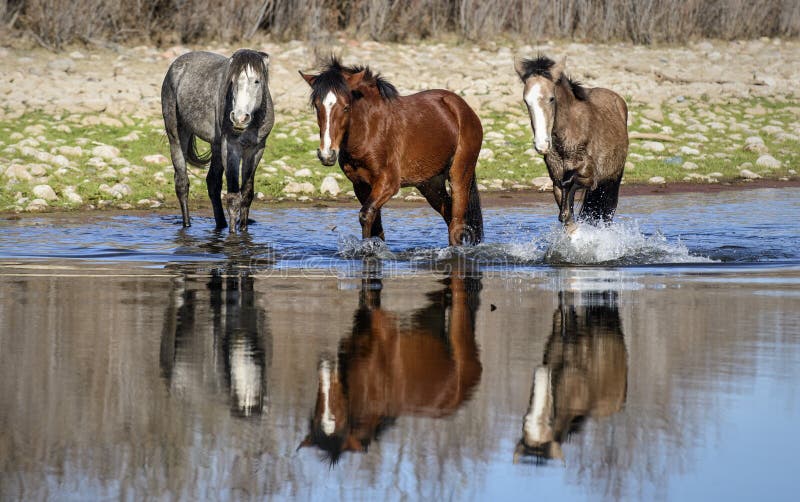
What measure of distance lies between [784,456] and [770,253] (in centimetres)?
632

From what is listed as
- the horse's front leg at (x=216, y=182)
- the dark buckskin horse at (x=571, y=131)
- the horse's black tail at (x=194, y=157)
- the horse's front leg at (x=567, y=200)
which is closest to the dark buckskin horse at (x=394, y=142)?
the dark buckskin horse at (x=571, y=131)

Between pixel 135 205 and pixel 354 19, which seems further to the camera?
pixel 354 19

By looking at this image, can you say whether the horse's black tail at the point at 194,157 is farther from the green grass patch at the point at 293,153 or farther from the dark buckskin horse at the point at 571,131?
the dark buckskin horse at the point at 571,131

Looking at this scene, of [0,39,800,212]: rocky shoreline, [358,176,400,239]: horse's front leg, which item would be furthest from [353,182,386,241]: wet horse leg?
[0,39,800,212]: rocky shoreline

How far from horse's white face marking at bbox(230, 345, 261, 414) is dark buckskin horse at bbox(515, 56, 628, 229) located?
4637mm

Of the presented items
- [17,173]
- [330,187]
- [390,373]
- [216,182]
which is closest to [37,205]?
[17,173]

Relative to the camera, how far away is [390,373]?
5875mm

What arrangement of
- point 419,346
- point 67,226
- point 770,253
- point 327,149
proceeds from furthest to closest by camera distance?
point 67,226 → point 770,253 → point 327,149 → point 419,346

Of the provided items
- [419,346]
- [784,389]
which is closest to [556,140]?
[419,346]

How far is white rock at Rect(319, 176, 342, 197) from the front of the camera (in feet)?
51.2

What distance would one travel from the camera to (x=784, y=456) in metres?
4.62

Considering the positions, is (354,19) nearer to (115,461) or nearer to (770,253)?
(770,253)

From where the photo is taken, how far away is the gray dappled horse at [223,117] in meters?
12.0

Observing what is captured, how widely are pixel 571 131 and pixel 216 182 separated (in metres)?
3.91
